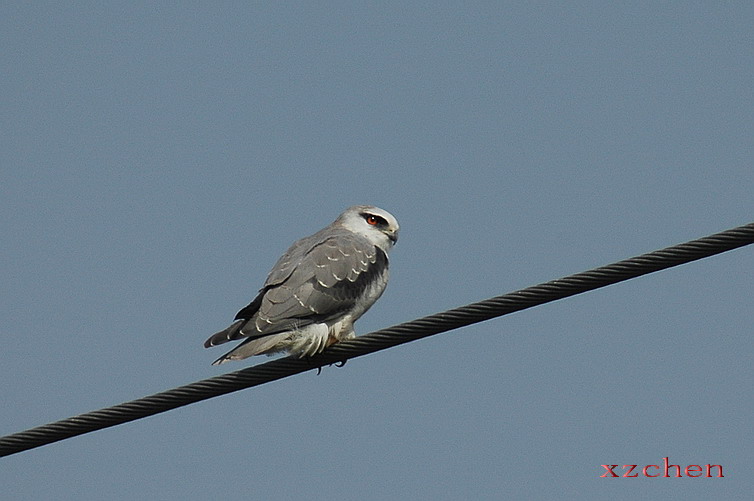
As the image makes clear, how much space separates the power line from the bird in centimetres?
97

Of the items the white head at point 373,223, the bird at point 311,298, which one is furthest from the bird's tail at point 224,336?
the white head at point 373,223

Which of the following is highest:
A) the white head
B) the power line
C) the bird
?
the white head

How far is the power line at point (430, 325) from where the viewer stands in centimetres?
516

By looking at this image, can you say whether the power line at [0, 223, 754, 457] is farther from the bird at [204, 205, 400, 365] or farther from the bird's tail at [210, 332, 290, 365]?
the bird at [204, 205, 400, 365]

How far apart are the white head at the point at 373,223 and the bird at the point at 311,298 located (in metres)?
0.56

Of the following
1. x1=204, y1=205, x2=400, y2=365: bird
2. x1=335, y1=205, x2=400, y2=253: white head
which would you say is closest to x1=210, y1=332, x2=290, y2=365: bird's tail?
x1=204, y1=205, x2=400, y2=365: bird

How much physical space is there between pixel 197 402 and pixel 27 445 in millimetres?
929

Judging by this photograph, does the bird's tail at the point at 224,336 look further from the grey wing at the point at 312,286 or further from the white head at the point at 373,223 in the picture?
the white head at the point at 373,223

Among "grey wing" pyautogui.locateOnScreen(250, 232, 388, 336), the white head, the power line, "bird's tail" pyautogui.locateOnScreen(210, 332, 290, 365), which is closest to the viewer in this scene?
the power line

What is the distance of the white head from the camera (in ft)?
29.4

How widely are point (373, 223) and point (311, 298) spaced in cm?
209

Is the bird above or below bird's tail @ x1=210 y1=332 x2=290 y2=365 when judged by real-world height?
above

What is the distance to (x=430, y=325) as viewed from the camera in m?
5.56

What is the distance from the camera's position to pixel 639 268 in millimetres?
5285
